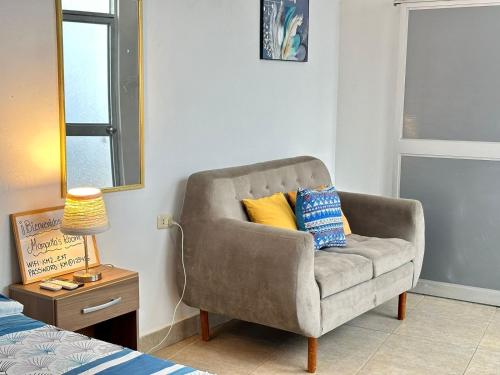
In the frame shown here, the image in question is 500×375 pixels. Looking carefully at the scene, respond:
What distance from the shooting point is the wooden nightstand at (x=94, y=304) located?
2.62 metres

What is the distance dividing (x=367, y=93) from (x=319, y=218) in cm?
144

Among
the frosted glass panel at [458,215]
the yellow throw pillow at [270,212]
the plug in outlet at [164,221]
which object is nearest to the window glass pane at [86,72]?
the plug in outlet at [164,221]

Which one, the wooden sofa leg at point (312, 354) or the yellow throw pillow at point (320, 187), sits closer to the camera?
the wooden sofa leg at point (312, 354)

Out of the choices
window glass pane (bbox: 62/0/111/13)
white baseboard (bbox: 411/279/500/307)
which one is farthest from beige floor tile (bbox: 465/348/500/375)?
window glass pane (bbox: 62/0/111/13)

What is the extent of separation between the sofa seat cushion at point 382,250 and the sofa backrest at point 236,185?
51 centimetres

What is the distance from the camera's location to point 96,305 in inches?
109

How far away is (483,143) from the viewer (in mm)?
4410

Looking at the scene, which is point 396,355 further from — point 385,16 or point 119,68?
point 385,16

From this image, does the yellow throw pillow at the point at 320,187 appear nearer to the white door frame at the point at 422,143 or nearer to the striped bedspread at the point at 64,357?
the white door frame at the point at 422,143

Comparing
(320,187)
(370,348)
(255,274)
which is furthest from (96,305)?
(320,187)

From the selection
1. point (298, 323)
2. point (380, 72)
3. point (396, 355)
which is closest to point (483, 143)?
point (380, 72)

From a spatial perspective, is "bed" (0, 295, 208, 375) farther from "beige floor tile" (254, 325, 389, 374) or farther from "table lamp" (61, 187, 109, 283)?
"beige floor tile" (254, 325, 389, 374)

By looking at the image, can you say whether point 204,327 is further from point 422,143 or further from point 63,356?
point 422,143

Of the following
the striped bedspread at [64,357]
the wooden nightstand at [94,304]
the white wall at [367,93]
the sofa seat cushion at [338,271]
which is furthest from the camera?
the white wall at [367,93]
